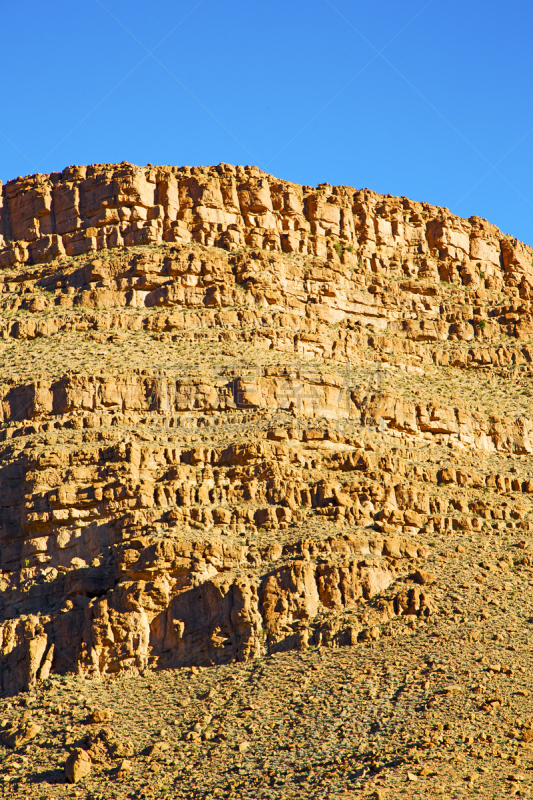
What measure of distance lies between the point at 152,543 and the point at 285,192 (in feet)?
114

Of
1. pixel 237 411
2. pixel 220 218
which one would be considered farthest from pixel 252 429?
pixel 220 218

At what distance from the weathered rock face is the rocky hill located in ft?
0.43

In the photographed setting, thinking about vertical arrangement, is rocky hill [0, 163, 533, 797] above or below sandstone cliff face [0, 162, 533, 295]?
below

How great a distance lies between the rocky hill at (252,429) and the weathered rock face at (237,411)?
131 mm

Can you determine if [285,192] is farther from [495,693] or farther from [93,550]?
[495,693]

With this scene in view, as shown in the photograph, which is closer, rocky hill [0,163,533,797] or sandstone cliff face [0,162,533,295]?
rocky hill [0,163,533,797]

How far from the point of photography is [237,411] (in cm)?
5941

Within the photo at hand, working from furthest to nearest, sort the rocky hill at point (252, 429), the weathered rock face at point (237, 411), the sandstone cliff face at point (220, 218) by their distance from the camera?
the sandstone cliff face at point (220, 218) < the weathered rock face at point (237, 411) < the rocky hill at point (252, 429)

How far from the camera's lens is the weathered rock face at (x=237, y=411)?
47.4 meters

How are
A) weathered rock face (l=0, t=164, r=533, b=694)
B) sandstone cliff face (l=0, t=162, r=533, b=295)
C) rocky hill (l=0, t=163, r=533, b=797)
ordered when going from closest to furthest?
rocky hill (l=0, t=163, r=533, b=797), weathered rock face (l=0, t=164, r=533, b=694), sandstone cliff face (l=0, t=162, r=533, b=295)

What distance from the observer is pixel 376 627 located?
45.6m

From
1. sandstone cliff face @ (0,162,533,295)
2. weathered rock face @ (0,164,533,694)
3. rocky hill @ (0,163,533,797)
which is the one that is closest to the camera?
rocky hill @ (0,163,533,797)

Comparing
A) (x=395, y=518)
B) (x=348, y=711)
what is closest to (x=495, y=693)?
(x=348, y=711)

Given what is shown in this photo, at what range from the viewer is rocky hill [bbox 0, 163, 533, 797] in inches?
1845
